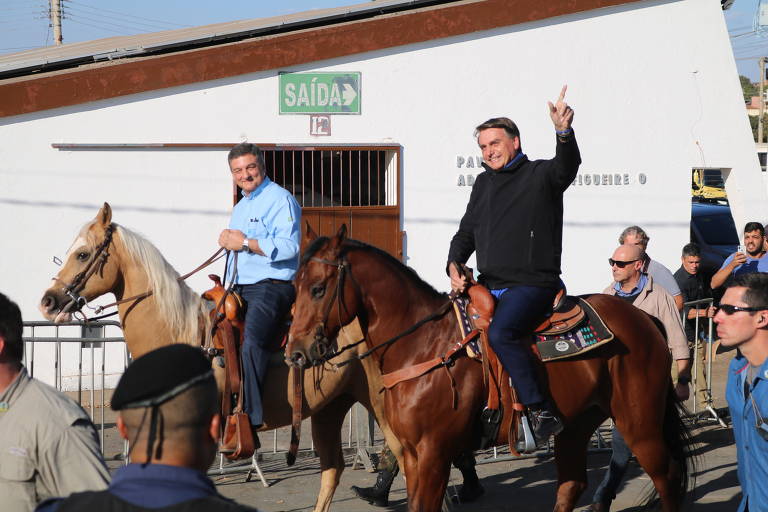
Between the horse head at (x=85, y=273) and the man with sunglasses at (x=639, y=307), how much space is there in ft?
12.1

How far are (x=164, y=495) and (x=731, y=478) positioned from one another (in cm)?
707

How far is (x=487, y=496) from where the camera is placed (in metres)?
7.46

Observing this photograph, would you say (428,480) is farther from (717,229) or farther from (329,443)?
(717,229)

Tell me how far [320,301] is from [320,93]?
665cm

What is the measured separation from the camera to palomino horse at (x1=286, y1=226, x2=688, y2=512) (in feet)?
17.5

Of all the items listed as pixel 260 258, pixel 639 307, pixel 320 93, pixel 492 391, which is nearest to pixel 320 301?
pixel 260 258

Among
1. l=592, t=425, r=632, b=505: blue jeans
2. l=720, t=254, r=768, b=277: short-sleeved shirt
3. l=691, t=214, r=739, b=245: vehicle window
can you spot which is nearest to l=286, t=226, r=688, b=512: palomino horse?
l=592, t=425, r=632, b=505: blue jeans

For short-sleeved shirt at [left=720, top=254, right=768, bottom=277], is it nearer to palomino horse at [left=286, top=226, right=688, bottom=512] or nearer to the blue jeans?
the blue jeans

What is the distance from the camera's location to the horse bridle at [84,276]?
582cm

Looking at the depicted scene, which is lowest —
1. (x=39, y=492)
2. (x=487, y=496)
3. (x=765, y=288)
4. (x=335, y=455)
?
(x=487, y=496)

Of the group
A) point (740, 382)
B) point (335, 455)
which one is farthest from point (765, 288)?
point (335, 455)

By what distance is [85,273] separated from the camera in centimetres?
586

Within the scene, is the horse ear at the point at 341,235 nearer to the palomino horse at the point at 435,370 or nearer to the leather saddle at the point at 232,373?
the palomino horse at the point at 435,370

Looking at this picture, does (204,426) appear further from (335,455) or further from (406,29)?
(406,29)
